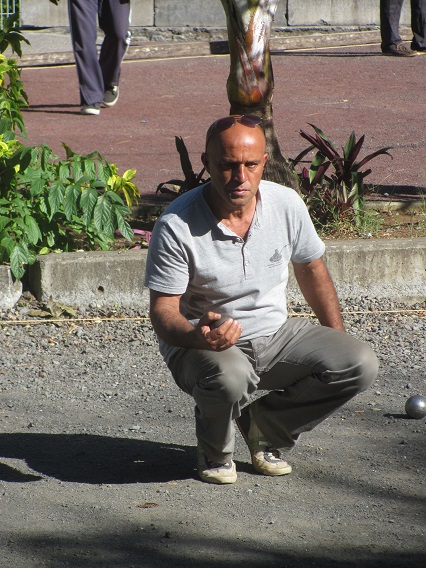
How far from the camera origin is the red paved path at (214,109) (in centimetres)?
859

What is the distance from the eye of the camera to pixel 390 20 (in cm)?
1371

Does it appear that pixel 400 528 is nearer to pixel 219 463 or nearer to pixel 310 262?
pixel 219 463

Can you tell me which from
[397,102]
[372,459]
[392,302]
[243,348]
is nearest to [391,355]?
[392,302]

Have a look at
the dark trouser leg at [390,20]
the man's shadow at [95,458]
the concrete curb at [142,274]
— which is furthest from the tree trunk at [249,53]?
the dark trouser leg at [390,20]

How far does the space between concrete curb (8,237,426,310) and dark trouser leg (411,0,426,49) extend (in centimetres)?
839

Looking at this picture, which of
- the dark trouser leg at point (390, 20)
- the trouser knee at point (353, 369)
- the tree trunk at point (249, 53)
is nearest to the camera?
the trouser knee at point (353, 369)

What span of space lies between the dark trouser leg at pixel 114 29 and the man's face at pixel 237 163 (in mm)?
6433

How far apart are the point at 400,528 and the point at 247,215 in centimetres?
123

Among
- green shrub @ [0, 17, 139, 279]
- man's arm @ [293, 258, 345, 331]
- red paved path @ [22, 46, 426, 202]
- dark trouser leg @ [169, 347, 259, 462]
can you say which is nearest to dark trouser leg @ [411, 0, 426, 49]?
red paved path @ [22, 46, 426, 202]

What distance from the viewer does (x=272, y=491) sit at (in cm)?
379

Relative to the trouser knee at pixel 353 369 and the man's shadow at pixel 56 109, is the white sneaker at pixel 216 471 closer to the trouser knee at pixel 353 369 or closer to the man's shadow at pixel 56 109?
the trouser knee at pixel 353 369

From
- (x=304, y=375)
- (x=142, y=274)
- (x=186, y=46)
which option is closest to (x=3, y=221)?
(x=142, y=274)

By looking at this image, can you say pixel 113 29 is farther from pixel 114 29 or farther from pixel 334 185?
pixel 334 185

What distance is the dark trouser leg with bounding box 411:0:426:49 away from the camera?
45.0ft
